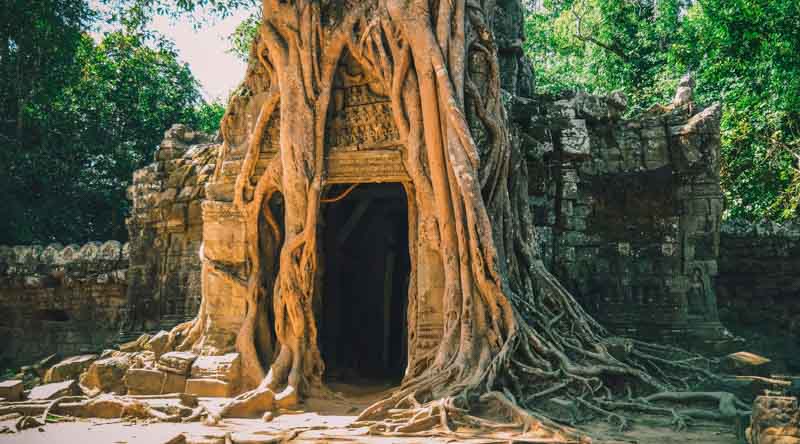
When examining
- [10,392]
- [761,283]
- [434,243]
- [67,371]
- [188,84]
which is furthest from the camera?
[188,84]

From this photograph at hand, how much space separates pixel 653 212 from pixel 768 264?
225 cm

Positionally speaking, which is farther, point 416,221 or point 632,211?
point 632,211

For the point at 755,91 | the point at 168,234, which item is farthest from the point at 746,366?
the point at 168,234

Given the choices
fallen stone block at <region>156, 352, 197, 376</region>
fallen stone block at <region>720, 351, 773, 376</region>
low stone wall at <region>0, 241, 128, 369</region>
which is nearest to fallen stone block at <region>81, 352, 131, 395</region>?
fallen stone block at <region>156, 352, 197, 376</region>

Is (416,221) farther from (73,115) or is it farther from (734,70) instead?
(73,115)

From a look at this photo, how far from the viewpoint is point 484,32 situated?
255 inches

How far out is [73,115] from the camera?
13.9 meters

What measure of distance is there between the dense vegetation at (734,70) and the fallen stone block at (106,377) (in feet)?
29.2

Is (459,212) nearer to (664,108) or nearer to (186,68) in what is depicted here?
(664,108)

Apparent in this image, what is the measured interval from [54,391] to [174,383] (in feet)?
3.29

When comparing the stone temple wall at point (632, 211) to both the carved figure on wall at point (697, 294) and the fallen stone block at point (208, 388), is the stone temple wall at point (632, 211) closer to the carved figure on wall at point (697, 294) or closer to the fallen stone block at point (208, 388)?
the carved figure on wall at point (697, 294)

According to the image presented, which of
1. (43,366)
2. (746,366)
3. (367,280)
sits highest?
(367,280)

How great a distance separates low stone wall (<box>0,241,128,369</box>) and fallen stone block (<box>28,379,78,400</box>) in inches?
165

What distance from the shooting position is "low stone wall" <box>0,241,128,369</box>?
10484 millimetres
